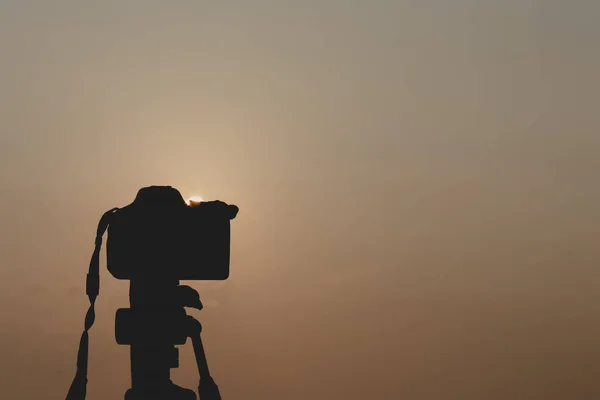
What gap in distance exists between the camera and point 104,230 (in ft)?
18.9

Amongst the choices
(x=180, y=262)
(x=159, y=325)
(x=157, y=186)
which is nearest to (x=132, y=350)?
(x=159, y=325)

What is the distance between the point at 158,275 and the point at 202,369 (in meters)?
0.60

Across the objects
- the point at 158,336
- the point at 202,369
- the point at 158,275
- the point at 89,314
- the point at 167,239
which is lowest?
the point at 202,369

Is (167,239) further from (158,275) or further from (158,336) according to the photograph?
(158,336)

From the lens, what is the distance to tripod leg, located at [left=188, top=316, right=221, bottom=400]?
5.62 metres

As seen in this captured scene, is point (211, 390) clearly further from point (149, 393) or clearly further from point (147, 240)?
point (147, 240)

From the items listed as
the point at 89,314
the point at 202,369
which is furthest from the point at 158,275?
the point at 202,369

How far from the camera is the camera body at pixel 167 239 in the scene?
5707mm

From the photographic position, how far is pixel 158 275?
5.75 metres

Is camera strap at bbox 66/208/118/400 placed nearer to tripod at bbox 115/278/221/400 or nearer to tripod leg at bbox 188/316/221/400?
tripod at bbox 115/278/221/400

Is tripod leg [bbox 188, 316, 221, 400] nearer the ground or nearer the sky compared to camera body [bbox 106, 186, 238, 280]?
nearer the ground

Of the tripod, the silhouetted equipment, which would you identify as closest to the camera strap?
the silhouetted equipment

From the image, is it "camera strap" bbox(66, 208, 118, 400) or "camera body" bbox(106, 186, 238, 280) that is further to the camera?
"camera body" bbox(106, 186, 238, 280)

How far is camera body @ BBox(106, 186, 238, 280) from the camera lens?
5.71 meters
